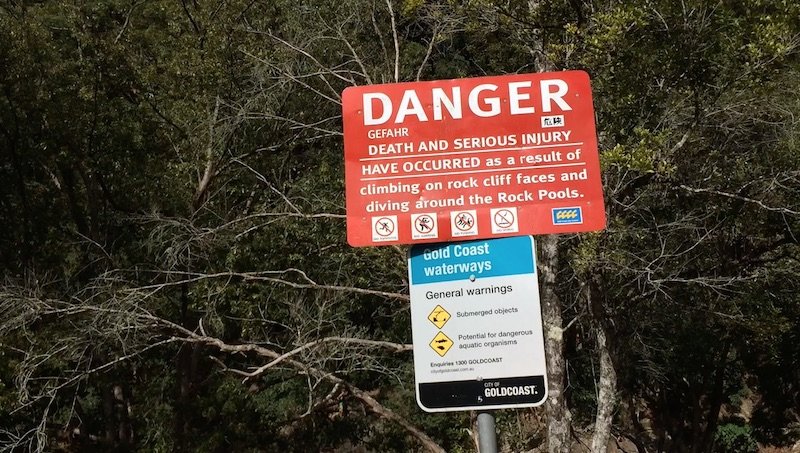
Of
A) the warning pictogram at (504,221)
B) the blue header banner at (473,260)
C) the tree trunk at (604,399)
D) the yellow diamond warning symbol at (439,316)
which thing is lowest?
the tree trunk at (604,399)

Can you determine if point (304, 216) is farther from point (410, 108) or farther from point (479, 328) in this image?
point (479, 328)

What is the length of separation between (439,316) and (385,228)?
357mm

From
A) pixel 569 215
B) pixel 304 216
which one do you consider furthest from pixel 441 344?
pixel 304 216

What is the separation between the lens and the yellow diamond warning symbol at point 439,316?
2289mm

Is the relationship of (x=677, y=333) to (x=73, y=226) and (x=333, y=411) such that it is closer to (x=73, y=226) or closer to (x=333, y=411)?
(x=333, y=411)

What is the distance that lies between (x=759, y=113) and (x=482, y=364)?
22.7ft

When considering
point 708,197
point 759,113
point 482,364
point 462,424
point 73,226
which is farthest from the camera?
point 73,226

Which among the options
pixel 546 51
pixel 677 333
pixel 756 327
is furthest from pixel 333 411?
pixel 546 51

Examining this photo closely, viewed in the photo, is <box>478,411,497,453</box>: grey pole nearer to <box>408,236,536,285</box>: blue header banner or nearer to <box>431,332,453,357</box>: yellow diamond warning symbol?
<box>431,332,453,357</box>: yellow diamond warning symbol

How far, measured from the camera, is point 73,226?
498 inches

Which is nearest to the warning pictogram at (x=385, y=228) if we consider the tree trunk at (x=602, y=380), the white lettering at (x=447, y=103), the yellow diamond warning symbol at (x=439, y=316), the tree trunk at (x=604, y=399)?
the yellow diamond warning symbol at (x=439, y=316)

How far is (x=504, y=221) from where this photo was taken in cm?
236

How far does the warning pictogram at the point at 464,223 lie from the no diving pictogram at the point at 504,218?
7 centimetres

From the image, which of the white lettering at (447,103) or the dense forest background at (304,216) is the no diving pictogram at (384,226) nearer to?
the white lettering at (447,103)
